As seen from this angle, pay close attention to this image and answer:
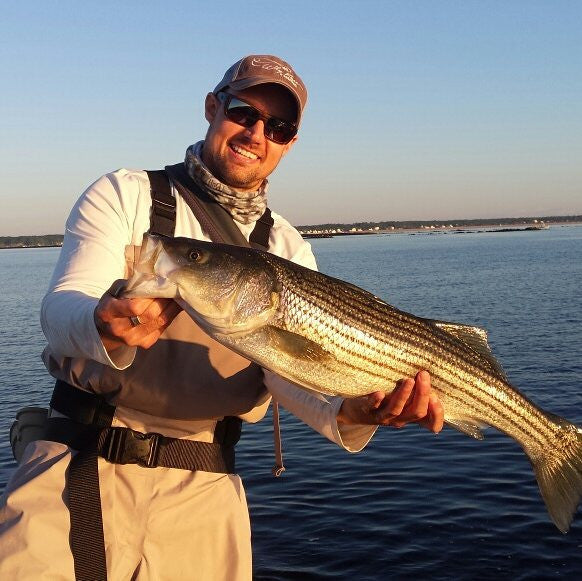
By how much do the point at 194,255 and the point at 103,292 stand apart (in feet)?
1.83

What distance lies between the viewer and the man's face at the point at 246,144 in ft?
16.6

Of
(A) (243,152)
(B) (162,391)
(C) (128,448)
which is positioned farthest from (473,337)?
(C) (128,448)

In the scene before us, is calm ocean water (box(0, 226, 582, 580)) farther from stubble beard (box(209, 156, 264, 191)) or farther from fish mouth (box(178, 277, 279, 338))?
fish mouth (box(178, 277, 279, 338))

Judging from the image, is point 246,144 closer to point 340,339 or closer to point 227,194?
point 227,194

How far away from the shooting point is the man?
386 cm

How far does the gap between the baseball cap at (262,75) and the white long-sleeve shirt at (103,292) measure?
35.8 inches

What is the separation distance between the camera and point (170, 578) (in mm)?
4445

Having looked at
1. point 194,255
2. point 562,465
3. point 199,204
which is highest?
point 199,204

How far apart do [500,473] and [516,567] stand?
3.44 metres

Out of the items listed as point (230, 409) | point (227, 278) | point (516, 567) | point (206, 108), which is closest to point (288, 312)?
point (227, 278)

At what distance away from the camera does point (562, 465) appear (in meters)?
5.18

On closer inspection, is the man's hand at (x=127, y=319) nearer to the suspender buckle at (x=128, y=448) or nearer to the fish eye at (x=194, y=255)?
the fish eye at (x=194, y=255)

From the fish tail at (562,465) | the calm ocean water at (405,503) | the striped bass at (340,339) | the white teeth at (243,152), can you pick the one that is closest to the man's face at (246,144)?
the white teeth at (243,152)

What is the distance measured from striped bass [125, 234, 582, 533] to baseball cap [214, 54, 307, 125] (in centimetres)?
136
